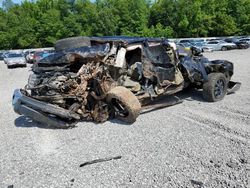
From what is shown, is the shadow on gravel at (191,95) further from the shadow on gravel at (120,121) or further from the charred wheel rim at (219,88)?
the charred wheel rim at (219,88)

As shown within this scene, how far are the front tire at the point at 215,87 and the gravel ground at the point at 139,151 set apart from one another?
2.03 feet

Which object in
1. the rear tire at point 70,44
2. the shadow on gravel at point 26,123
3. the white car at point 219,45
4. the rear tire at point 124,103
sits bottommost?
the white car at point 219,45

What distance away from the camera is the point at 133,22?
2292 inches

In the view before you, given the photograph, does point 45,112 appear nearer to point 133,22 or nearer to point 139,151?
point 139,151

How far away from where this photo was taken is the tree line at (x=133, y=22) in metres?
56.4

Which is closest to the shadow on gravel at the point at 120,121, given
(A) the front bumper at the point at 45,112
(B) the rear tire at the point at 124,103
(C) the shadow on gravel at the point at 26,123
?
(C) the shadow on gravel at the point at 26,123

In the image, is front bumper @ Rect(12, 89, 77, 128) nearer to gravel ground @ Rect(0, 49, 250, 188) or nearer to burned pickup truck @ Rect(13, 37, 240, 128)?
burned pickup truck @ Rect(13, 37, 240, 128)

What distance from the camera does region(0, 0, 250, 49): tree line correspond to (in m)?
56.4

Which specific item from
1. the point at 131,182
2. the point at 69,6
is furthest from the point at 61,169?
the point at 69,6

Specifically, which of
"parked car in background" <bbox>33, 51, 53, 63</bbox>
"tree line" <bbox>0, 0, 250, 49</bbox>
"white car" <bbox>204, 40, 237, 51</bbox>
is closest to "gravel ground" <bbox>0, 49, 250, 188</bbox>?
"parked car in background" <bbox>33, 51, 53, 63</bbox>

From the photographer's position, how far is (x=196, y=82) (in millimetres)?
7816

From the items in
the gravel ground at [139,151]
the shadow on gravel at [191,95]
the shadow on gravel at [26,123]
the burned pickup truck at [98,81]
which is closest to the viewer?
the gravel ground at [139,151]

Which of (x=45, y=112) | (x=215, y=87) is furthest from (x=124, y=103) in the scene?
(x=215, y=87)

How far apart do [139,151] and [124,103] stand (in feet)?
Result: 4.54
